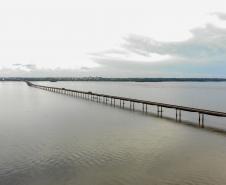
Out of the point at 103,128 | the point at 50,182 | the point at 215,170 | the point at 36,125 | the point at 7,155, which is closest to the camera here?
the point at 50,182

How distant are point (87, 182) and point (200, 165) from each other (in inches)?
257

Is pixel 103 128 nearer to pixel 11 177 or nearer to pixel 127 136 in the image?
pixel 127 136

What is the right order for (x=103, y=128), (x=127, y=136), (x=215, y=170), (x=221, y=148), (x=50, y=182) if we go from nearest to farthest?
(x=50, y=182) < (x=215, y=170) < (x=221, y=148) < (x=127, y=136) < (x=103, y=128)

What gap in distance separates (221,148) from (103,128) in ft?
39.4

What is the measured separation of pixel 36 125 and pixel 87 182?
740 inches

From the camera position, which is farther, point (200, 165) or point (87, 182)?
point (200, 165)

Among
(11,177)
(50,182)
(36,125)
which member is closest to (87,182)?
(50,182)

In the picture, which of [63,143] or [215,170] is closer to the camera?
[215,170]

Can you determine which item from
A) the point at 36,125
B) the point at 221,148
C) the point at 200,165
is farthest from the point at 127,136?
the point at 36,125

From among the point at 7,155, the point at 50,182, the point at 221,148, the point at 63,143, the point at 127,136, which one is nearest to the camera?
the point at 50,182

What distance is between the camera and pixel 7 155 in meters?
19.2

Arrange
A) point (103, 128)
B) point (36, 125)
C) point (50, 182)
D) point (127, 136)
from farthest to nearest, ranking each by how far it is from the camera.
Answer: point (36, 125)
point (103, 128)
point (127, 136)
point (50, 182)

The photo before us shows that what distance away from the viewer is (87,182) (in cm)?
1450

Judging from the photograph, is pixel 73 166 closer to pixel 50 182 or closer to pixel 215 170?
pixel 50 182
